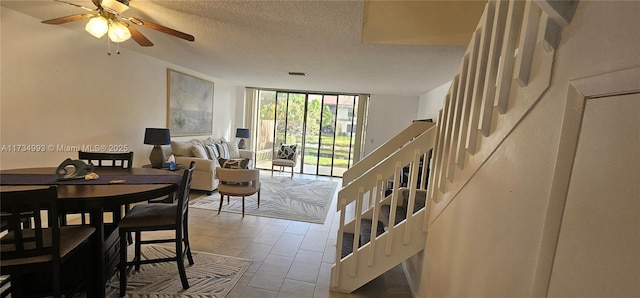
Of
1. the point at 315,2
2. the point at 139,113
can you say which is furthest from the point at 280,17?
the point at 139,113

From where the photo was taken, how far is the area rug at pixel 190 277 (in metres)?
2.13

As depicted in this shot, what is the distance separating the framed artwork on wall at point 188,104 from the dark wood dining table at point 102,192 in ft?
9.34

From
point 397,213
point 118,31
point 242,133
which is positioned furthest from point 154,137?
point 397,213

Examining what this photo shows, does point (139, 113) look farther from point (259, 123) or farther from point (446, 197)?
point (446, 197)

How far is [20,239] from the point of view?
4.54 ft

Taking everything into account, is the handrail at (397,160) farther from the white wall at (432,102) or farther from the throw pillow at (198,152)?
the throw pillow at (198,152)

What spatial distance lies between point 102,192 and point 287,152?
202 inches

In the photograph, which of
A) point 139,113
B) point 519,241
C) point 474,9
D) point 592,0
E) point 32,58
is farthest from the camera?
point 139,113

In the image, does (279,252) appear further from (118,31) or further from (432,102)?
(432,102)

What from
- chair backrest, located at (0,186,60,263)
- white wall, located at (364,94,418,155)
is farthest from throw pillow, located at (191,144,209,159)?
white wall, located at (364,94,418,155)

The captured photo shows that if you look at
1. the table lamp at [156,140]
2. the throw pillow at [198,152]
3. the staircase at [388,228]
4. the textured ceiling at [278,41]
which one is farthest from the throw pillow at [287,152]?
the staircase at [388,228]

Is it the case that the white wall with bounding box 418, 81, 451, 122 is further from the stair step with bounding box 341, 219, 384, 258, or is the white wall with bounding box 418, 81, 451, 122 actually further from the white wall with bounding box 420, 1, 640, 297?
the white wall with bounding box 420, 1, 640, 297

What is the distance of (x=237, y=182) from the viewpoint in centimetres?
371

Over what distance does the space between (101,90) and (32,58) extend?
2.58ft
